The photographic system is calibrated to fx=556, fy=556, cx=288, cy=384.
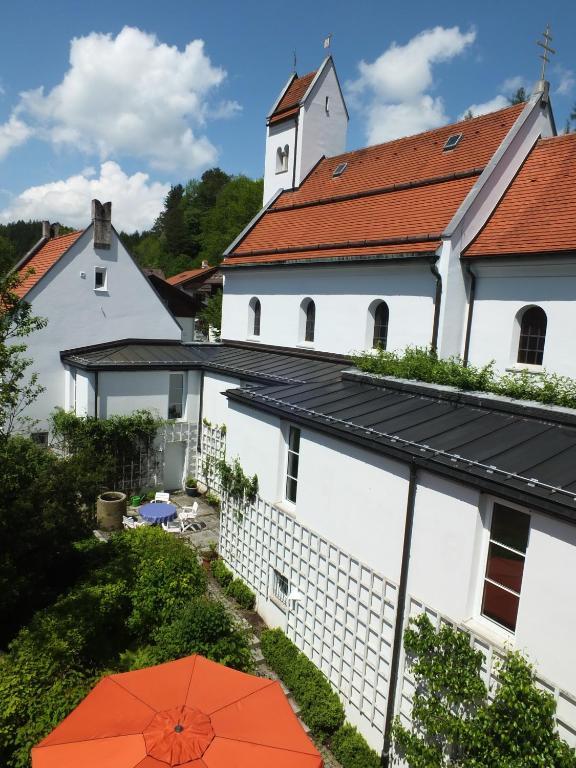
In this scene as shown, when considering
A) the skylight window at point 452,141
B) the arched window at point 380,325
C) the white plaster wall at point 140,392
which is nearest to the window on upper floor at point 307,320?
the arched window at point 380,325

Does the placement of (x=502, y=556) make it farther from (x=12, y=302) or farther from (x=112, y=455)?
(x=112, y=455)

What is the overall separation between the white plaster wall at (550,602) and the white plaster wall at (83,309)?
2050 cm

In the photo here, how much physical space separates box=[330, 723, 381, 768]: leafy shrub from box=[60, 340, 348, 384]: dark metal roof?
10493 mm

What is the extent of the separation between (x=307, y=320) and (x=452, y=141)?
883 cm

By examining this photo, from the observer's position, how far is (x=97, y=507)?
19.0 metres

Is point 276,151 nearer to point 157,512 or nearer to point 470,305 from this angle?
point 470,305

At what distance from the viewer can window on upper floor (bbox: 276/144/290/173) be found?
2934 centimetres

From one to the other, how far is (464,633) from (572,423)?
3763 mm

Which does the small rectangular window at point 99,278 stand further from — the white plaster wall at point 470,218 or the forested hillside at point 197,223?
the forested hillside at point 197,223

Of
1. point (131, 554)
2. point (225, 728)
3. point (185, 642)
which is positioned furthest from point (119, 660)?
point (225, 728)

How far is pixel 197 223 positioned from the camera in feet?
356

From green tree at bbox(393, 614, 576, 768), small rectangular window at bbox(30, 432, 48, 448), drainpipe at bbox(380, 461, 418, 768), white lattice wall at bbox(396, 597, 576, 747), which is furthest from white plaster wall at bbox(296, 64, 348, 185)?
green tree at bbox(393, 614, 576, 768)

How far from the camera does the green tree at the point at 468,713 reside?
22.7 ft

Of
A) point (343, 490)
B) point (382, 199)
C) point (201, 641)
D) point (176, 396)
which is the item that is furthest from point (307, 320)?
point (201, 641)
